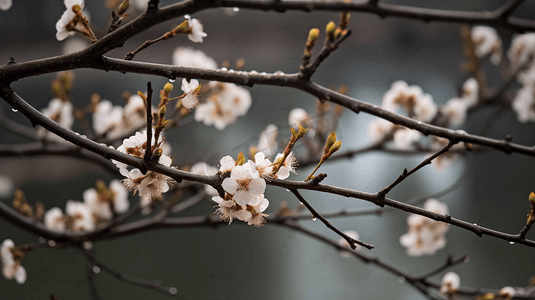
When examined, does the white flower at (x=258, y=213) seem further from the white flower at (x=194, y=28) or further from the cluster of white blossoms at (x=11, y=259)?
the cluster of white blossoms at (x=11, y=259)

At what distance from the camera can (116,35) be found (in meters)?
0.28

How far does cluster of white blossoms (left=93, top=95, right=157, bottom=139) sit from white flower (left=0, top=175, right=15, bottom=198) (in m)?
0.71

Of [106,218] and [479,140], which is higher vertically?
[479,140]

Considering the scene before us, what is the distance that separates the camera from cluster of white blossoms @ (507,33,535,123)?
1.19 metres

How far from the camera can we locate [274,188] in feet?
4.20

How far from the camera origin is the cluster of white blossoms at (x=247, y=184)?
0.92 feet

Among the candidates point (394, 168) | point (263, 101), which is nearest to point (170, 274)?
point (263, 101)

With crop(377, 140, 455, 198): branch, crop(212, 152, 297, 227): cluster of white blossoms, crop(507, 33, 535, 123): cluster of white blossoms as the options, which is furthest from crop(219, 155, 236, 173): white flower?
crop(507, 33, 535, 123): cluster of white blossoms

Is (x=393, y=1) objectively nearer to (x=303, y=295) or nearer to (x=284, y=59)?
(x=284, y=59)

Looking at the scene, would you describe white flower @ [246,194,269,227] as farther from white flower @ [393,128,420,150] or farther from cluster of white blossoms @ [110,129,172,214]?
white flower @ [393,128,420,150]

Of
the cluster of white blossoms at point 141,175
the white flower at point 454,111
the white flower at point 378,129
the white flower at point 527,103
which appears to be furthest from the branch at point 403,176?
the white flower at point 527,103

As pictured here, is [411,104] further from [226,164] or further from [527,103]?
[226,164]

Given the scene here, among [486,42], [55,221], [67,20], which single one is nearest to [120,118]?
[55,221]

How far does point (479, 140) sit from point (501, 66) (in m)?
1.34
